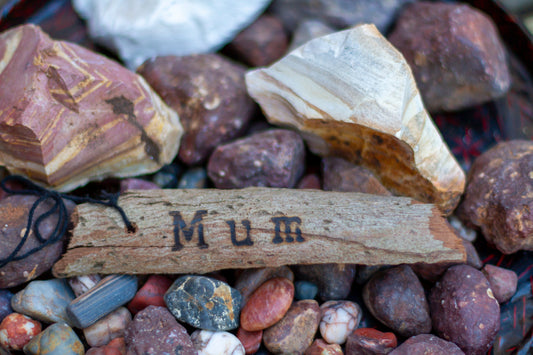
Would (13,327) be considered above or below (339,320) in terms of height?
above

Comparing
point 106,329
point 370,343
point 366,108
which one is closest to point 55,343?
point 106,329

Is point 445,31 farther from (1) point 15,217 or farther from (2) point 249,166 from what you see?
(1) point 15,217

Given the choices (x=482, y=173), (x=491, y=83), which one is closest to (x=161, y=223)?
(x=482, y=173)

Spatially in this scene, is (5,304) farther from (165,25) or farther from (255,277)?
(165,25)

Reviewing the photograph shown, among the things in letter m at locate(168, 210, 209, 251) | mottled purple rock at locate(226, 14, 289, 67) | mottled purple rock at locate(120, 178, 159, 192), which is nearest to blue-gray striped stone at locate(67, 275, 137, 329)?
letter m at locate(168, 210, 209, 251)

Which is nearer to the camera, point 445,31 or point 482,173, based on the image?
point 482,173
